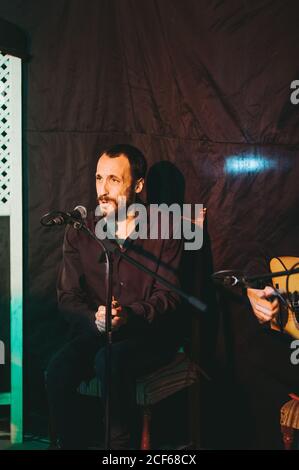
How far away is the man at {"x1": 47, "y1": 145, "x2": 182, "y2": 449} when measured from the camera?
3010 mm

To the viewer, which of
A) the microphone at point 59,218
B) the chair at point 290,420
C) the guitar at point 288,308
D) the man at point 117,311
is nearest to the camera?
the microphone at point 59,218

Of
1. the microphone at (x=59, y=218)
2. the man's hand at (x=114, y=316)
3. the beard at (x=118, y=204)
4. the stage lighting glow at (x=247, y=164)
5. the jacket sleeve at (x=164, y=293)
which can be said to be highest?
the stage lighting glow at (x=247, y=164)

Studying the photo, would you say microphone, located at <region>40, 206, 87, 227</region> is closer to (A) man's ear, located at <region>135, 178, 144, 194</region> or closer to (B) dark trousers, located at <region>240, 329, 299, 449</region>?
(A) man's ear, located at <region>135, 178, 144, 194</region>

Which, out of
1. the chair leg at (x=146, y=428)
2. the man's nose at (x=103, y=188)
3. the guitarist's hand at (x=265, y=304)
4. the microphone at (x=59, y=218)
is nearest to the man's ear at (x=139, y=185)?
the man's nose at (x=103, y=188)

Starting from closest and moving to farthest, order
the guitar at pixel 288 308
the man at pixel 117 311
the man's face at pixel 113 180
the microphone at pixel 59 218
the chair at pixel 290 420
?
the microphone at pixel 59 218 → the chair at pixel 290 420 → the man at pixel 117 311 → the guitar at pixel 288 308 → the man's face at pixel 113 180

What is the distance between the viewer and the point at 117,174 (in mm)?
3348

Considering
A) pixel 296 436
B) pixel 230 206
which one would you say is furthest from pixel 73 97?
pixel 296 436

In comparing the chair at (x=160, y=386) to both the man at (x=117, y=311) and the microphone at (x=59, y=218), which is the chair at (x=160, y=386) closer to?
the man at (x=117, y=311)

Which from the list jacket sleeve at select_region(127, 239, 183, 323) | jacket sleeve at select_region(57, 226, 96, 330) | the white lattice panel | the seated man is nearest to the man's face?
jacket sleeve at select_region(57, 226, 96, 330)

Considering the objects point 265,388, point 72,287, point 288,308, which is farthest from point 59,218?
point 265,388

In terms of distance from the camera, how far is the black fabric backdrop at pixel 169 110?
3.48m

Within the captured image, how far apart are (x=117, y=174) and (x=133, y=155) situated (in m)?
0.14

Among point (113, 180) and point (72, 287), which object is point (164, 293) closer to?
point (72, 287)
